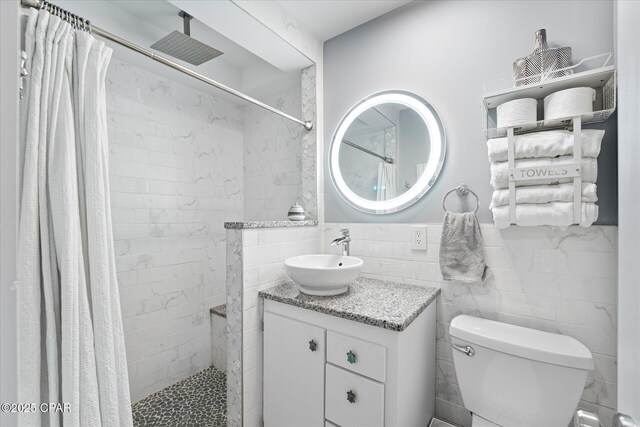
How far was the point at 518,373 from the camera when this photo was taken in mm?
1069

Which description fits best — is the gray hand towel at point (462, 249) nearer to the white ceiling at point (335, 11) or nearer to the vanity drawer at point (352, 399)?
the vanity drawer at point (352, 399)

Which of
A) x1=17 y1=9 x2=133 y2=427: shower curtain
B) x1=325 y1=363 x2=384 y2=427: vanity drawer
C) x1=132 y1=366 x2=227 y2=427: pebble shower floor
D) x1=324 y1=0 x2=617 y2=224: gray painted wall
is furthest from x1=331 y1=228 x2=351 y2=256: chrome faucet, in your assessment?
x1=132 y1=366 x2=227 y2=427: pebble shower floor

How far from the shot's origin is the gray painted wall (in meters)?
1.17

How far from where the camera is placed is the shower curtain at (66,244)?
2.67 feet

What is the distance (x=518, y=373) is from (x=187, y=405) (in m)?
1.94

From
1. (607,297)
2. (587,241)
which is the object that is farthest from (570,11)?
(607,297)

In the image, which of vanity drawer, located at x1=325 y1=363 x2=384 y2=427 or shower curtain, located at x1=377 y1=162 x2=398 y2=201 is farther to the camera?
shower curtain, located at x1=377 y1=162 x2=398 y2=201

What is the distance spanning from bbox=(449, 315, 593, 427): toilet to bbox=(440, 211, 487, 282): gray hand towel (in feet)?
0.76

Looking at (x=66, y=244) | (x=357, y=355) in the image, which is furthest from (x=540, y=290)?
(x=66, y=244)

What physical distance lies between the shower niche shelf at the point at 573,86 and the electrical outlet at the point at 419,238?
0.59 m

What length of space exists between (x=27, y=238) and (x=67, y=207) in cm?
13

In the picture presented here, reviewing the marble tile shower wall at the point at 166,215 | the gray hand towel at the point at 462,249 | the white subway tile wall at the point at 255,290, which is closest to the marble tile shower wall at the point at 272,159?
the marble tile shower wall at the point at 166,215

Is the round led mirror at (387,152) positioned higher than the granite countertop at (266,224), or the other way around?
the round led mirror at (387,152)

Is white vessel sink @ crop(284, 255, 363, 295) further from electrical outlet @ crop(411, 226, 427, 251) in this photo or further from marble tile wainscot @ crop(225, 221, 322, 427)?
electrical outlet @ crop(411, 226, 427, 251)
